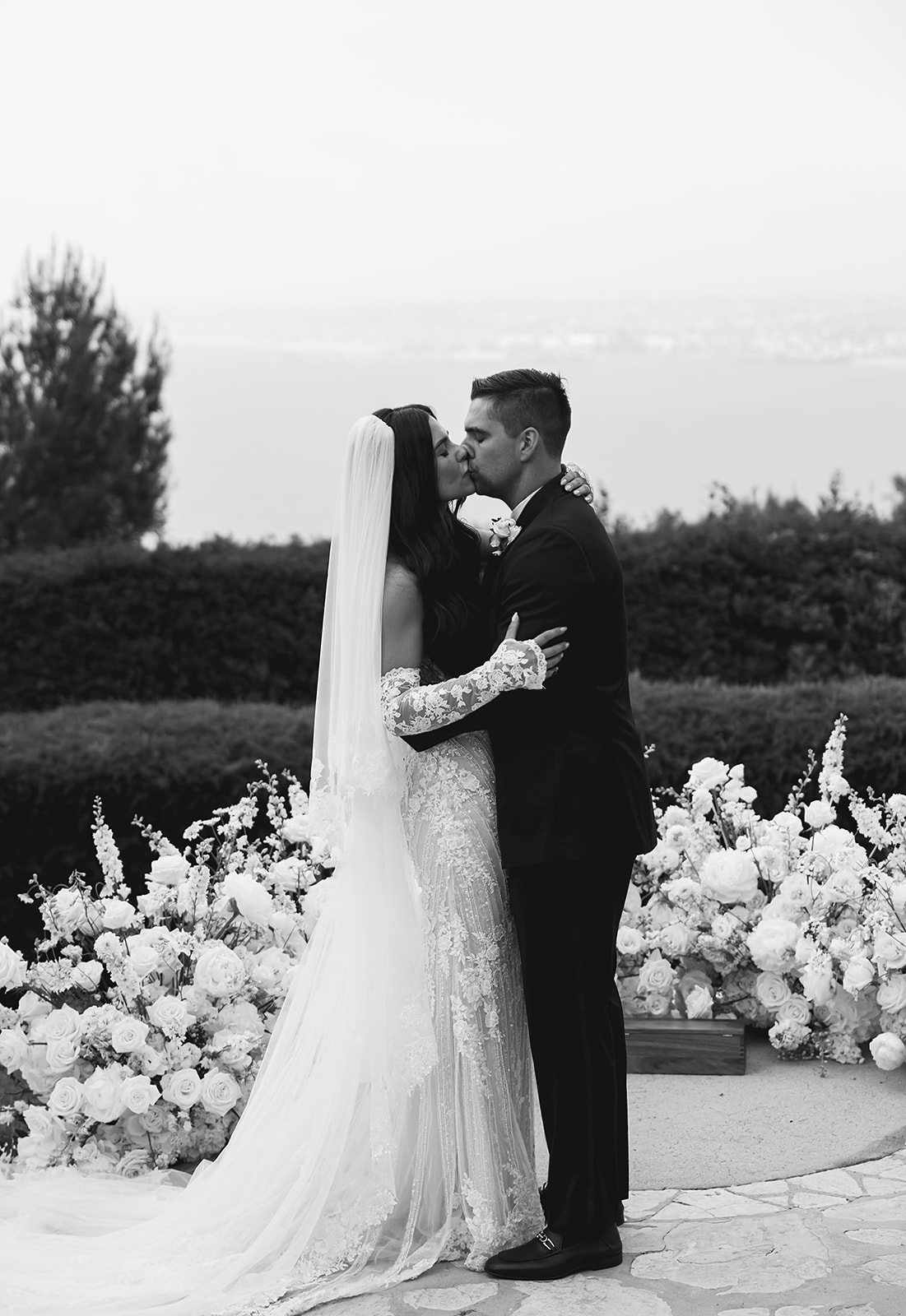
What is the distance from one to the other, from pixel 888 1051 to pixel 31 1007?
8.52 ft

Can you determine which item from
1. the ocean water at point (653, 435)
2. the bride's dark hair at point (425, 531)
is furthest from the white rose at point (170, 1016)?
the ocean water at point (653, 435)

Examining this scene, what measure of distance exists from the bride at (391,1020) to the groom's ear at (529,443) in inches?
5.5

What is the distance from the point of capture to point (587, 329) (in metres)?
17.3

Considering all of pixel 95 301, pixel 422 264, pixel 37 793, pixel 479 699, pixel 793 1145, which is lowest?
pixel 793 1145

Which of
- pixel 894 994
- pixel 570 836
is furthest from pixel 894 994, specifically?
pixel 570 836

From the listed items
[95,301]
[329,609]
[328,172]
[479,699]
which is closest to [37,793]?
[329,609]

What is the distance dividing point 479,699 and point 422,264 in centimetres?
1515

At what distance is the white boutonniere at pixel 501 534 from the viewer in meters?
3.56

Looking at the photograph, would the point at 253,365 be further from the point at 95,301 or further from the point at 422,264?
the point at 95,301

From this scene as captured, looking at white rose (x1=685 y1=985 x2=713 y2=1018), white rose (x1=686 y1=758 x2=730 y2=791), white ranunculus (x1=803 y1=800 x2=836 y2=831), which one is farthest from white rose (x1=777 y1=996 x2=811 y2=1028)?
white rose (x1=686 y1=758 x2=730 y2=791)

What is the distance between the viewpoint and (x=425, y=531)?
11.0 feet

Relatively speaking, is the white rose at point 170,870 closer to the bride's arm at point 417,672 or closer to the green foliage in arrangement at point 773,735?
the bride's arm at point 417,672

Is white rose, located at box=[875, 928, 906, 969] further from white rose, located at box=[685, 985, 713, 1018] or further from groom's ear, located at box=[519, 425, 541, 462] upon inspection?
groom's ear, located at box=[519, 425, 541, 462]

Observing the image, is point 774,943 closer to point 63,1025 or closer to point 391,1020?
point 391,1020
